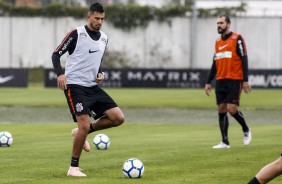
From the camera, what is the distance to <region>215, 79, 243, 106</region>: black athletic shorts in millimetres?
17422

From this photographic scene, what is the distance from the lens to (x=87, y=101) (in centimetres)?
1277

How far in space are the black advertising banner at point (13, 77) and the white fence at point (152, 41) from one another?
13776 millimetres

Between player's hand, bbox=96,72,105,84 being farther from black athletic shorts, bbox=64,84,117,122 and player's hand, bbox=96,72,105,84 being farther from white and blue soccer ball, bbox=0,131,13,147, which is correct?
white and blue soccer ball, bbox=0,131,13,147

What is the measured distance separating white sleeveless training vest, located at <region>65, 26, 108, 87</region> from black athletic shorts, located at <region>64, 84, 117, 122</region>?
0.10 metres

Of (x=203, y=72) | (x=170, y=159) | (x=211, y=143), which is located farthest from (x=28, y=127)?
(x=203, y=72)

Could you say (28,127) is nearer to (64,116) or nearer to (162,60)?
(64,116)

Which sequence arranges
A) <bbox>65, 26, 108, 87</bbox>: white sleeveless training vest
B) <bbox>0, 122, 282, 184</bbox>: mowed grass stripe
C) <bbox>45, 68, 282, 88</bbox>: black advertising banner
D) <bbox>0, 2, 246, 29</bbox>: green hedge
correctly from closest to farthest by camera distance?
<bbox>0, 122, 282, 184</bbox>: mowed grass stripe → <bbox>65, 26, 108, 87</bbox>: white sleeveless training vest → <bbox>45, 68, 282, 88</bbox>: black advertising banner → <bbox>0, 2, 246, 29</bbox>: green hedge

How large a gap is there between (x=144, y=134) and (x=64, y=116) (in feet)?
26.5

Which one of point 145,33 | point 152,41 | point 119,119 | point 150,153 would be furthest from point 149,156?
point 145,33

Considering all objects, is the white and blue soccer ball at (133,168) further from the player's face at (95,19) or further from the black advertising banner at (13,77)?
the black advertising banner at (13,77)

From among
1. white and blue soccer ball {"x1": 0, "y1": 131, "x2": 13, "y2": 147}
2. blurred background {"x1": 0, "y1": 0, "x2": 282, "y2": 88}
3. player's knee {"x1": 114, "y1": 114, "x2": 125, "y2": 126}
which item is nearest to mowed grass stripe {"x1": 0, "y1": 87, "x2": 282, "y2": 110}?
blurred background {"x1": 0, "y1": 0, "x2": 282, "y2": 88}

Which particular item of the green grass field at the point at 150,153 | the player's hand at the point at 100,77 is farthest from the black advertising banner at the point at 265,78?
the player's hand at the point at 100,77

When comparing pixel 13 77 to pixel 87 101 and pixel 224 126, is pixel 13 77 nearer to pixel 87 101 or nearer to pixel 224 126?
pixel 224 126

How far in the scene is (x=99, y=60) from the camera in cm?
1298
